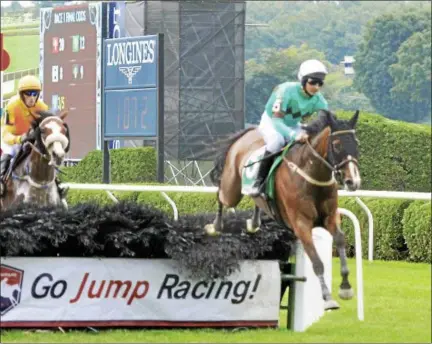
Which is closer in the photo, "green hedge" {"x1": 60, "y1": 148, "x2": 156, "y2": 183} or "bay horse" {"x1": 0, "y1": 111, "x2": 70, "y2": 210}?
"bay horse" {"x1": 0, "y1": 111, "x2": 70, "y2": 210}

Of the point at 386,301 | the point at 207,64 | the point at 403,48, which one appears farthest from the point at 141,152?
the point at 403,48

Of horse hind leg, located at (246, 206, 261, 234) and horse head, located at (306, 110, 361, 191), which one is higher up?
horse head, located at (306, 110, 361, 191)

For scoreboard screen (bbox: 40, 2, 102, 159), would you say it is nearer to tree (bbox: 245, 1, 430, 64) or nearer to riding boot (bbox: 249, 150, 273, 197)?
riding boot (bbox: 249, 150, 273, 197)

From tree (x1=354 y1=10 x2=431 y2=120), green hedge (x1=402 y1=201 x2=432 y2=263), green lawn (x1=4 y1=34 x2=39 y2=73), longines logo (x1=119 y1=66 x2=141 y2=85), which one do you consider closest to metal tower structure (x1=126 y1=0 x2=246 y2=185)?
longines logo (x1=119 y1=66 x2=141 y2=85)

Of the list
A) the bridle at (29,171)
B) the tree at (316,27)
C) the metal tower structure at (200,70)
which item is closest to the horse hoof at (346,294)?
the bridle at (29,171)

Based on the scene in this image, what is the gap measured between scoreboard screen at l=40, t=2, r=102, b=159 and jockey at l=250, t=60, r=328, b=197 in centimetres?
1672

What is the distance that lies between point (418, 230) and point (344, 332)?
3508 millimetres

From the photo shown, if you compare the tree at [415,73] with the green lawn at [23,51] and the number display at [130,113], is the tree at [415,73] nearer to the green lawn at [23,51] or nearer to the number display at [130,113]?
the green lawn at [23,51]

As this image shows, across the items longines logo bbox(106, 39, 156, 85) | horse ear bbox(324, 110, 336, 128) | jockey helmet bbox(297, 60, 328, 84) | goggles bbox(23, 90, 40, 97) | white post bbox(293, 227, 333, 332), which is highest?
longines logo bbox(106, 39, 156, 85)

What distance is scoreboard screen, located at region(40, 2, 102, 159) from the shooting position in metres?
24.8

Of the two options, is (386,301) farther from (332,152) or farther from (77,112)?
(77,112)

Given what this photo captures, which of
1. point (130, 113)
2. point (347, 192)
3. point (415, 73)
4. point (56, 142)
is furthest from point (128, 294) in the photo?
point (415, 73)

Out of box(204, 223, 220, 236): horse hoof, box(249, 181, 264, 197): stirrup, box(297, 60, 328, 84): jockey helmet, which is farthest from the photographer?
box(249, 181, 264, 197): stirrup

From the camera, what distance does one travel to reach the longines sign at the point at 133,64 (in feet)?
61.3
